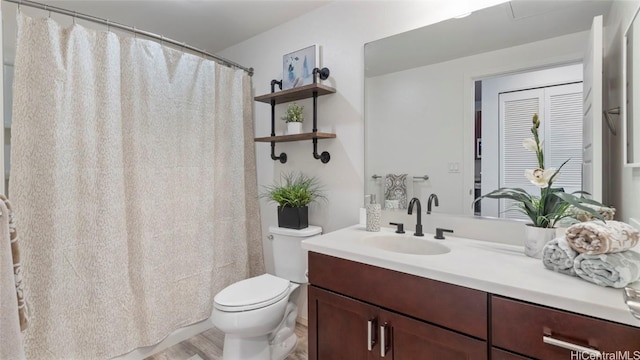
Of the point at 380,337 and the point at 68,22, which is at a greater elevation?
the point at 68,22

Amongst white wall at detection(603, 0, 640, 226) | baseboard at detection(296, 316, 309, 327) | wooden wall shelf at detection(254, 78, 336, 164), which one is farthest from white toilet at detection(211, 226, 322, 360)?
white wall at detection(603, 0, 640, 226)

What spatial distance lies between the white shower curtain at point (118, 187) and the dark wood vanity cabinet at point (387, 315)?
1.05 m

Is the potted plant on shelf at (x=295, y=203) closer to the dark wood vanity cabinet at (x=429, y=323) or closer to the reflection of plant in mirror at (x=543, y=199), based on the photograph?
the dark wood vanity cabinet at (x=429, y=323)

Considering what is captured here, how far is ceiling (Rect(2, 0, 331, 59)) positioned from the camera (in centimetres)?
191

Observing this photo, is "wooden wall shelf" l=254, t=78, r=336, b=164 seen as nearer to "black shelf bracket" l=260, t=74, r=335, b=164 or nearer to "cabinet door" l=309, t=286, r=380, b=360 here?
"black shelf bracket" l=260, t=74, r=335, b=164

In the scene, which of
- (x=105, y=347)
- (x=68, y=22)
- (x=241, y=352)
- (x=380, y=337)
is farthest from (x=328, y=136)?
(x=68, y=22)

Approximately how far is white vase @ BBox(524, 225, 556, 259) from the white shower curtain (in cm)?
182

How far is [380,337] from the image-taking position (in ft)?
3.74

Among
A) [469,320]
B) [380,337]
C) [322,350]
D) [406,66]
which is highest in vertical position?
[406,66]

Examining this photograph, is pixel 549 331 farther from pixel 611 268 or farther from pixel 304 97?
pixel 304 97

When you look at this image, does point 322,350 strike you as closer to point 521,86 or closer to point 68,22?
point 521,86

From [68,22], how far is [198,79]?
3.35 feet

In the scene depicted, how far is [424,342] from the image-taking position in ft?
3.40

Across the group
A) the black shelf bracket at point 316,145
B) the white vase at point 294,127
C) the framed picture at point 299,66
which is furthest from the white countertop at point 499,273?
the framed picture at point 299,66
